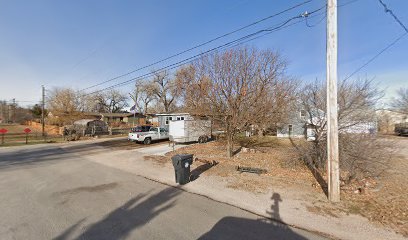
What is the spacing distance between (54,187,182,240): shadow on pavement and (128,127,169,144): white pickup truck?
1285 centimetres

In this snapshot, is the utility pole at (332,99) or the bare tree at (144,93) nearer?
the utility pole at (332,99)

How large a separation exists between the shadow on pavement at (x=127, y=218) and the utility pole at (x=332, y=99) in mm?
4116

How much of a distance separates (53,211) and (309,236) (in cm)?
560

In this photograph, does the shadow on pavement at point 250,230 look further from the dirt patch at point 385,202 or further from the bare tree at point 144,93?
the bare tree at point 144,93

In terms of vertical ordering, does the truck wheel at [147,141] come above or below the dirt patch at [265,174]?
above

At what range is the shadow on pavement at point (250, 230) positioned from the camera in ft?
13.3

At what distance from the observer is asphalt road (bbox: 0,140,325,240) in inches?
163

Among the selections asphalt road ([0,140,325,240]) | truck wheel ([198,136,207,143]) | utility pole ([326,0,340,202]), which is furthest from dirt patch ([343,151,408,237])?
truck wheel ([198,136,207,143])

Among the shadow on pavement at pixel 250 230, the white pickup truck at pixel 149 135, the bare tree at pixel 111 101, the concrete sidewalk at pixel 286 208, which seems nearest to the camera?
the shadow on pavement at pixel 250 230

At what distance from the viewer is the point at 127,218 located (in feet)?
15.6

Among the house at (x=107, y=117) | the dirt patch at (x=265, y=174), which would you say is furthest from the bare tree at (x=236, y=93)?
the house at (x=107, y=117)

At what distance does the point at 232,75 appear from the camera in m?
11.2

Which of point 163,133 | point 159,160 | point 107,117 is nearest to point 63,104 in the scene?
point 107,117

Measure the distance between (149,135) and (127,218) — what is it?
14758mm
